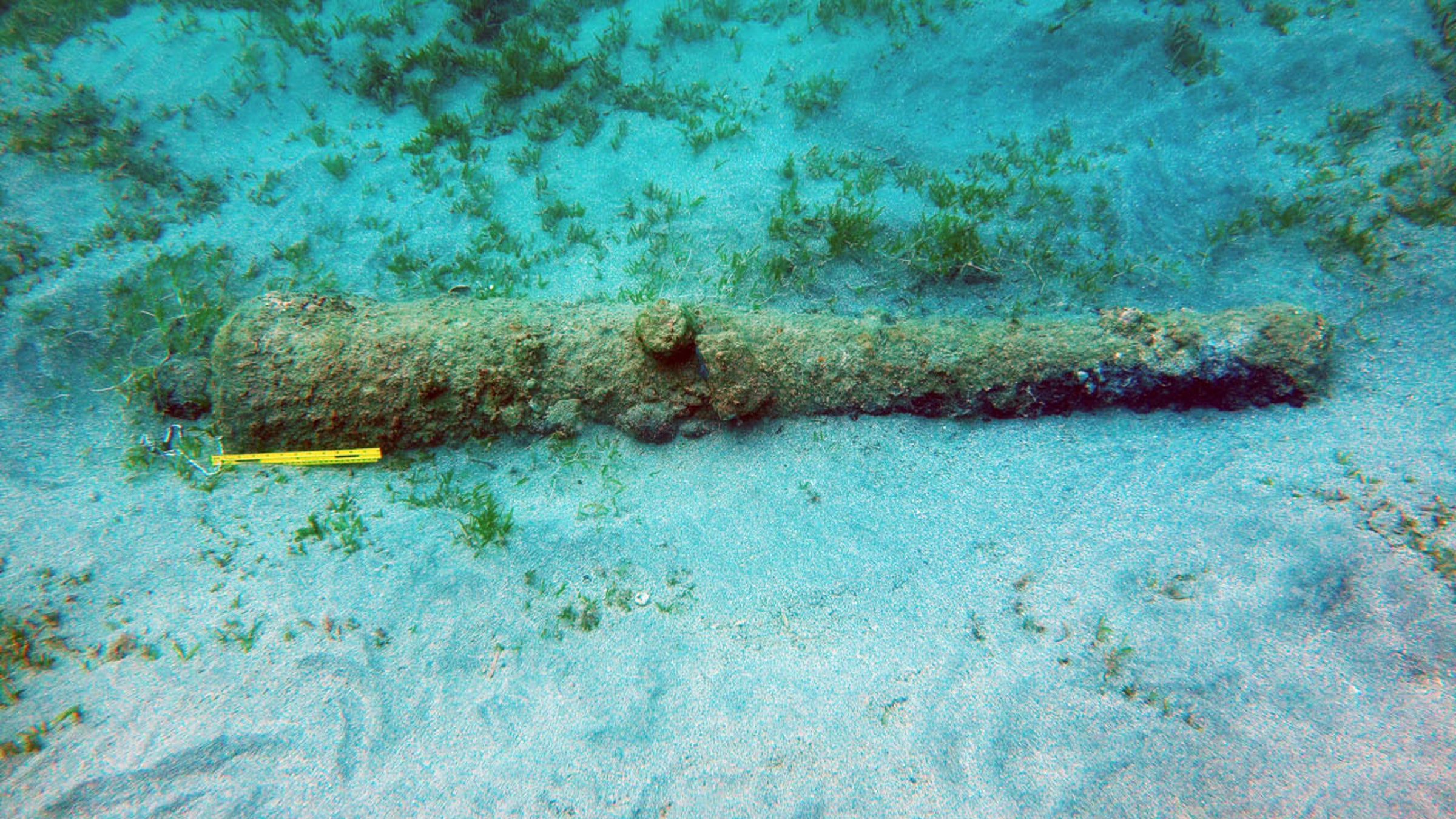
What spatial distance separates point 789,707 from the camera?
2619 mm

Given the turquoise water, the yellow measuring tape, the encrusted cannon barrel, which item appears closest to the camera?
the turquoise water

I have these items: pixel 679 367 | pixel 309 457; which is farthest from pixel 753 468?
pixel 309 457

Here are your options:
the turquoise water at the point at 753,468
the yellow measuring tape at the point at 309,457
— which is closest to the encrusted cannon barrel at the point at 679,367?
the yellow measuring tape at the point at 309,457

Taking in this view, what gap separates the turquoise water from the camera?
2.43 m

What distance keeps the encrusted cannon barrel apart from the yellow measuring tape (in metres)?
0.05

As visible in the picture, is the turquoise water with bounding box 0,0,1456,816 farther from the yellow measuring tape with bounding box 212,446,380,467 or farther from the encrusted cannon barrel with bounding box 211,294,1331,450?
the encrusted cannon barrel with bounding box 211,294,1331,450

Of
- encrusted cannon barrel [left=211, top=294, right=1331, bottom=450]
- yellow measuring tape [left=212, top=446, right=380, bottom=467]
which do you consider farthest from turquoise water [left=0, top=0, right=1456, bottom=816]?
encrusted cannon barrel [left=211, top=294, right=1331, bottom=450]

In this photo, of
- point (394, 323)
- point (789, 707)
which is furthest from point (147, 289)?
point (789, 707)

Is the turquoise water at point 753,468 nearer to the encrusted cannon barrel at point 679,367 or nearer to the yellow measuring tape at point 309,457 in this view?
the yellow measuring tape at point 309,457

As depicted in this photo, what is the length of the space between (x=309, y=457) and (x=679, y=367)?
233 cm

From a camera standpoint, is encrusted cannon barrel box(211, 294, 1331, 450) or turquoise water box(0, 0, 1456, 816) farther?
encrusted cannon barrel box(211, 294, 1331, 450)

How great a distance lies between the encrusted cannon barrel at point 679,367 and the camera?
3184 mm

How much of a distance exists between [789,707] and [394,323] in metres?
3.13

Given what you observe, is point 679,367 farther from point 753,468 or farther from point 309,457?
point 309,457
